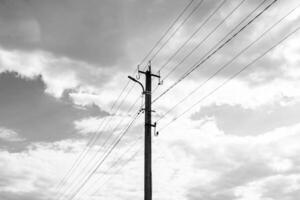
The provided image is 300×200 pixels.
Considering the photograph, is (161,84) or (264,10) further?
(161,84)

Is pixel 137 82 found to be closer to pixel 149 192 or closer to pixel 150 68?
pixel 150 68

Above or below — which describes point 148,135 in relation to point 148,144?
above

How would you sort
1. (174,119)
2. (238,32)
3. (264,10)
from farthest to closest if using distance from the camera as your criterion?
1. (174,119)
2. (238,32)
3. (264,10)

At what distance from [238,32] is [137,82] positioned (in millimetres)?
8152

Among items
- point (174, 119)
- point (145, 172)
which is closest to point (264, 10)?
point (174, 119)

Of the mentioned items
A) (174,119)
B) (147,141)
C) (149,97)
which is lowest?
(147,141)

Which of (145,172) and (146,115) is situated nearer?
(145,172)

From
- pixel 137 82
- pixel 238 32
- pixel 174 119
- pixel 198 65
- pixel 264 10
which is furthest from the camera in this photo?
pixel 137 82

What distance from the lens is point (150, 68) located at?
21125 mm

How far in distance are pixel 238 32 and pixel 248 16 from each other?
0.94m

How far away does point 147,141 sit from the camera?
18.2 meters

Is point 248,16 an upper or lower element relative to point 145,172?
upper

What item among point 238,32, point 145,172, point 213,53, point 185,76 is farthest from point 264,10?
point 145,172

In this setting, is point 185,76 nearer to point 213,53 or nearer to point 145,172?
point 213,53
